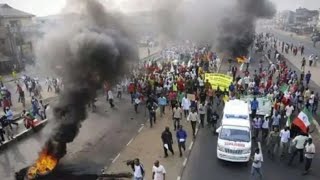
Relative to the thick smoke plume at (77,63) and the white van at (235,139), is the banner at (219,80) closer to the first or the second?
the white van at (235,139)

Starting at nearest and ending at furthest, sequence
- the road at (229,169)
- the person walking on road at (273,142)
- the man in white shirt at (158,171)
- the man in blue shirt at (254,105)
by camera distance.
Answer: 1. the man in white shirt at (158,171)
2. the road at (229,169)
3. the person walking on road at (273,142)
4. the man in blue shirt at (254,105)

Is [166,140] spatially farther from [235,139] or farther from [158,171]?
[158,171]

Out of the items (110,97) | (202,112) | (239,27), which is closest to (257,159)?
(202,112)

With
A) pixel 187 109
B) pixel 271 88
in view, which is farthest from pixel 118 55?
pixel 271 88

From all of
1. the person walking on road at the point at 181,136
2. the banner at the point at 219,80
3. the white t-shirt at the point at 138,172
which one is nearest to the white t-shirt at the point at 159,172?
the white t-shirt at the point at 138,172

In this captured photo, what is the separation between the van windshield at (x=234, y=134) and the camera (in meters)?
14.7

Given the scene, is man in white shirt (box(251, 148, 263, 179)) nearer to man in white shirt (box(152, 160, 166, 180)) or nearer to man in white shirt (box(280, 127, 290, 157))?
man in white shirt (box(280, 127, 290, 157))

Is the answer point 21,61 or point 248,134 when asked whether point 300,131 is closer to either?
point 248,134

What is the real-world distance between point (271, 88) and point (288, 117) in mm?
5506

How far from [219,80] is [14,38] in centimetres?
2831

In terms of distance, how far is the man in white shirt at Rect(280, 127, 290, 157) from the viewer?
48.2 ft

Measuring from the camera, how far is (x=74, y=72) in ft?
46.8

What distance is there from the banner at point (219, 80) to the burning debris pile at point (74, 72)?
8.82 m

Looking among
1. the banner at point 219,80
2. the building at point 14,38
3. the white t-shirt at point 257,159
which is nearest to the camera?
the white t-shirt at point 257,159
